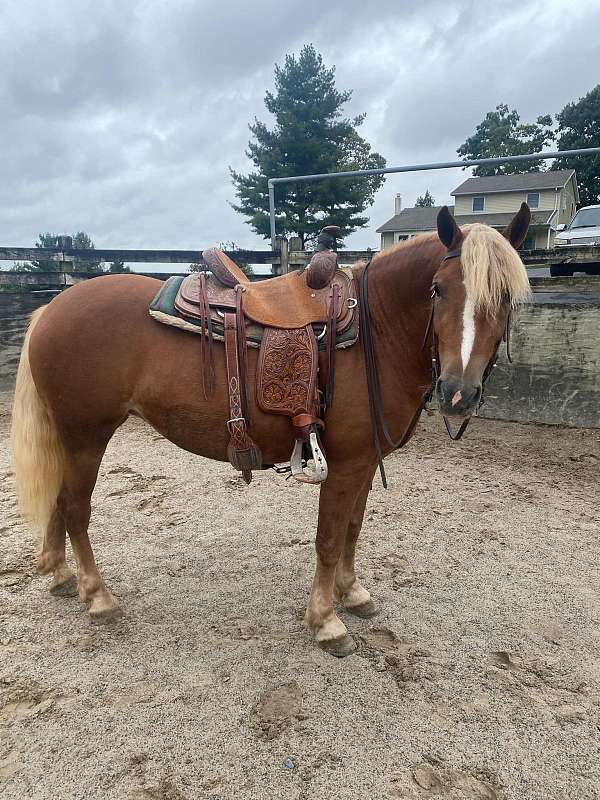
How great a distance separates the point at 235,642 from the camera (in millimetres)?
2113

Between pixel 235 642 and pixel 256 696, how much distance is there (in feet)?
1.11

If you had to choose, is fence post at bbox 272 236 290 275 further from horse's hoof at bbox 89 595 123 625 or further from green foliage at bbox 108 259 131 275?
horse's hoof at bbox 89 595 123 625

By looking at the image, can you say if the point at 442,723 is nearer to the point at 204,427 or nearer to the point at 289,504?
the point at 204,427

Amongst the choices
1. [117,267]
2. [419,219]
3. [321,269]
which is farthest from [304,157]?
[321,269]

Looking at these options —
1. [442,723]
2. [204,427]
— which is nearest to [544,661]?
[442,723]

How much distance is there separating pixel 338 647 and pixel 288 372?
49.6 inches

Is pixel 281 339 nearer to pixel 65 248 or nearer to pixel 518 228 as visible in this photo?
pixel 518 228

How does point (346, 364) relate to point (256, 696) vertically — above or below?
above

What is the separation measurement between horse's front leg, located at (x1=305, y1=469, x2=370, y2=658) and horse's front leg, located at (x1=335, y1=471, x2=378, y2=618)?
0.22m

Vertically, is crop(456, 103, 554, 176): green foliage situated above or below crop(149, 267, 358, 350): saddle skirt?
above

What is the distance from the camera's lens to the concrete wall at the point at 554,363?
4480 millimetres

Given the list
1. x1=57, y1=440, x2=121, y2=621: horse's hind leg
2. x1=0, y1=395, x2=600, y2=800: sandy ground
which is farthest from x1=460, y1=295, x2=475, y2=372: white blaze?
x1=57, y1=440, x2=121, y2=621: horse's hind leg

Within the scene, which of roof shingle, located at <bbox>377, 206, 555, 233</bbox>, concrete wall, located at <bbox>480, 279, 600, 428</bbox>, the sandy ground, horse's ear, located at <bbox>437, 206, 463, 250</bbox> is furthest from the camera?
roof shingle, located at <bbox>377, 206, 555, 233</bbox>

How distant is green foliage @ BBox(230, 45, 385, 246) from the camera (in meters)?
20.6
